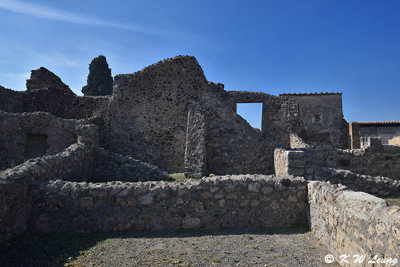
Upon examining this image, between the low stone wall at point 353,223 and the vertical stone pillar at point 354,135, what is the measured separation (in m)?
19.1

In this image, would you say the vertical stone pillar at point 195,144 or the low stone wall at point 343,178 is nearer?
the low stone wall at point 343,178

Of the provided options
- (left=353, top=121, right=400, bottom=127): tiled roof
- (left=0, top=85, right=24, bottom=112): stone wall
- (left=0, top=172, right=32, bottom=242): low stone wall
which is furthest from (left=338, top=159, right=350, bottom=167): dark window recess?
(left=0, top=85, right=24, bottom=112): stone wall

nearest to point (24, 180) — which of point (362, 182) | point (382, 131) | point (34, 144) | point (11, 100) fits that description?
point (34, 144)

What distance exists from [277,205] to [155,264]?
8.81ft

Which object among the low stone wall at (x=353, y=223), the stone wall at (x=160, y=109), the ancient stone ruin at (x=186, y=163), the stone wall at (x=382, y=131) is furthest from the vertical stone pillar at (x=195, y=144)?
the stone wall at (x=382, y=131)

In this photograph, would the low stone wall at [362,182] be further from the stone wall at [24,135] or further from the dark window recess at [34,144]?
the dark window recess at [34,144]

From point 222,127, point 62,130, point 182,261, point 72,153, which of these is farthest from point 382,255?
point 62,130

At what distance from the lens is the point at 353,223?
11.0 feet

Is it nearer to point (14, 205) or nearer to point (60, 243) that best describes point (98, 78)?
point (14, 205)

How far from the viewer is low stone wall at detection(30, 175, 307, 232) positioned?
5016mm

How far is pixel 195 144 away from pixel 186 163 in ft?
2.95

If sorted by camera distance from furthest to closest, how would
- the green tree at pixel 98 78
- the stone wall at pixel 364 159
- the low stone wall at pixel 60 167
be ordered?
the green tree at pixel 98 78 < the stone wall at pixel 364 159 < the low stone wall at pixel 60 167

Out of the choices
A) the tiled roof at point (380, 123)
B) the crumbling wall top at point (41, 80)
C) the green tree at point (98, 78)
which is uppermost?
the green tree at point (98, 78)

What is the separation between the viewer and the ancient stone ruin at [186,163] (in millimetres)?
4594
